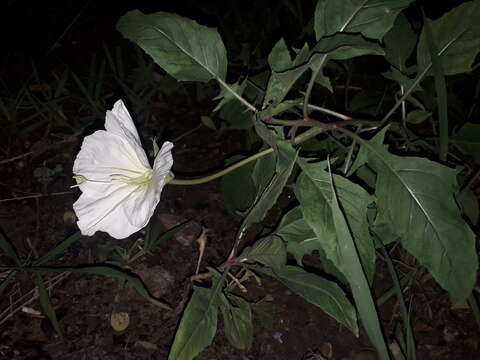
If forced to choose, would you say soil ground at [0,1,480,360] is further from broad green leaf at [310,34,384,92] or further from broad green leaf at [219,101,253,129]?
broad green leaf at [310,34,384,92]

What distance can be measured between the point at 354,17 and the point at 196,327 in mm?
638

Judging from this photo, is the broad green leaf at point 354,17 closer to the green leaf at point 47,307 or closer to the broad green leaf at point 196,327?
the broad green leaf at point 196,327

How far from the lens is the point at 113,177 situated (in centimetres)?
98

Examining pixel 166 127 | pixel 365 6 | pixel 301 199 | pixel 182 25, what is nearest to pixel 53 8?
pixel 166 127

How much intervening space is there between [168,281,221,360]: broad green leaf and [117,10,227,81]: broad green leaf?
1.43ft

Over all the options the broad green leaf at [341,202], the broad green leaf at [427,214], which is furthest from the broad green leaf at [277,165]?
the broad green leaf at [427,214]

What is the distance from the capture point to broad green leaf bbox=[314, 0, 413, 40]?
A: 857mm

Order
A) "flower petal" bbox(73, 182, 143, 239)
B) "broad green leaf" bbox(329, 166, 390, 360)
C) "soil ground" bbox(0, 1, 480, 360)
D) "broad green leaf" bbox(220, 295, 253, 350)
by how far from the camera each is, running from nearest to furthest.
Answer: "broad green leaf" bbox(329, 166, 390, 360), "flower petal" bbox(73, 182, 143, 239), "broad green leaf" bbox(220, 295, 253, 350), "soil ground" bbox(0, 1, 480, 360)

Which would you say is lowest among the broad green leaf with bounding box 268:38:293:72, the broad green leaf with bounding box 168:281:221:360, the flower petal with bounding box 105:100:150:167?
the broad green leaf with bounding box 168:281:221:360

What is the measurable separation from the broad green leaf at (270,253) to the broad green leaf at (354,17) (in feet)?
1.31

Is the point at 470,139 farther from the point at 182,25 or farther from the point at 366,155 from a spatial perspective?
the point at 182,25

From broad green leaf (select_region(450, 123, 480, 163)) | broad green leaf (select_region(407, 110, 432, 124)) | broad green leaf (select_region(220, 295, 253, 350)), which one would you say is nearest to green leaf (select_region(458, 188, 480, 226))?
broad green leaf (select_region(450, 123, 480, 163))

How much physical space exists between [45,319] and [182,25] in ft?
2.73

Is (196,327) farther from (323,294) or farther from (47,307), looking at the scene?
(47,307)
